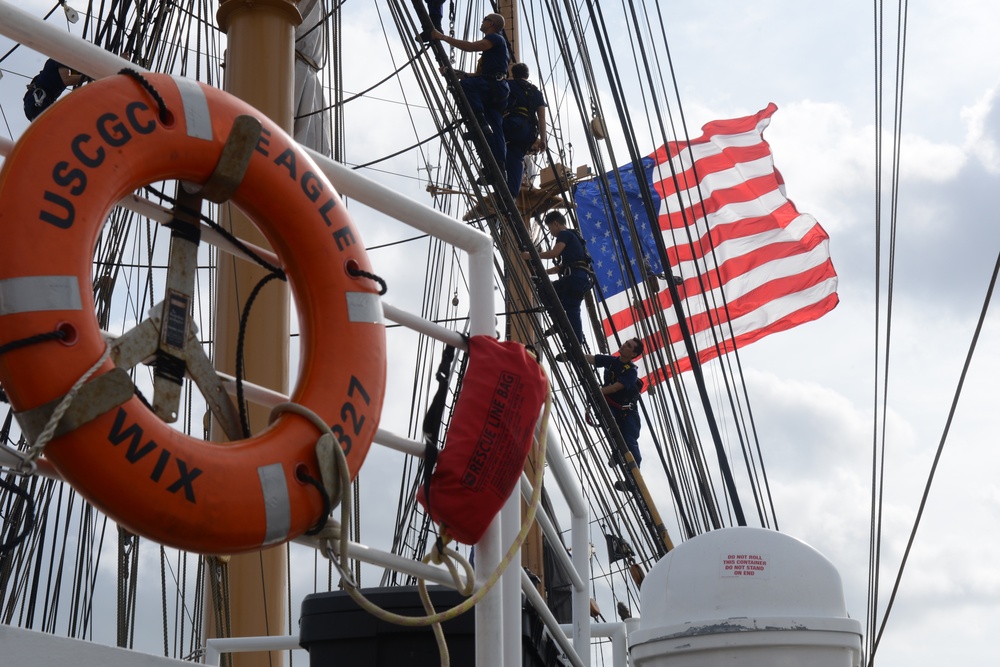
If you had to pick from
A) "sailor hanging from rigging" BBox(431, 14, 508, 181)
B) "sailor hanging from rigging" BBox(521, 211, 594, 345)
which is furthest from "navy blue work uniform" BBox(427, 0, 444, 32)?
"sailor hanging from rigging" BBox(521, 211, 594, 345)

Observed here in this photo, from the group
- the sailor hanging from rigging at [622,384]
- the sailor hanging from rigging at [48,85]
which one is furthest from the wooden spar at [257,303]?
the sailor hanging from rigging at [622,384]

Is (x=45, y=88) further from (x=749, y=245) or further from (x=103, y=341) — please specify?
(x=749, y=245)

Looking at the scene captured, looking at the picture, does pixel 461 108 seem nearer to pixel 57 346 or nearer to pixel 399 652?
pixel 399 652

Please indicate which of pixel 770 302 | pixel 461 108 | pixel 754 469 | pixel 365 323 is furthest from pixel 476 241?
pixel 770 302

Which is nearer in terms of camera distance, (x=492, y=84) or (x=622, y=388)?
(x=492, y=84)

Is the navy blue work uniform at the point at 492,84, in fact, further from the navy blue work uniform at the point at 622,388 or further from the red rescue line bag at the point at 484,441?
the red rescue line bag at the point at 484,441

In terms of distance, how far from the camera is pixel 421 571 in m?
2.45

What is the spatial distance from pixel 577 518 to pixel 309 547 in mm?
1329

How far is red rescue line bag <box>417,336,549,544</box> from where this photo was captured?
2.44 meters

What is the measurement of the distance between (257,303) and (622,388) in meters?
7.13

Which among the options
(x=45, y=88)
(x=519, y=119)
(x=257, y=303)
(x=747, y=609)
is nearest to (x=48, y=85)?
(x=45, y=88)

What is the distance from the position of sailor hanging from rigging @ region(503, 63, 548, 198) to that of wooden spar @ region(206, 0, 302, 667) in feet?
16.0

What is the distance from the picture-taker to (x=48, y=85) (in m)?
5.51

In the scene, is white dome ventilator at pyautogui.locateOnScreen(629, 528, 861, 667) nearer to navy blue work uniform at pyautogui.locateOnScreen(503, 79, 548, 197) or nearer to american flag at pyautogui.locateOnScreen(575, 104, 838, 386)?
navy blue work uniform at pyautogui.locateOnScreen(503, 79, 548, 197)
